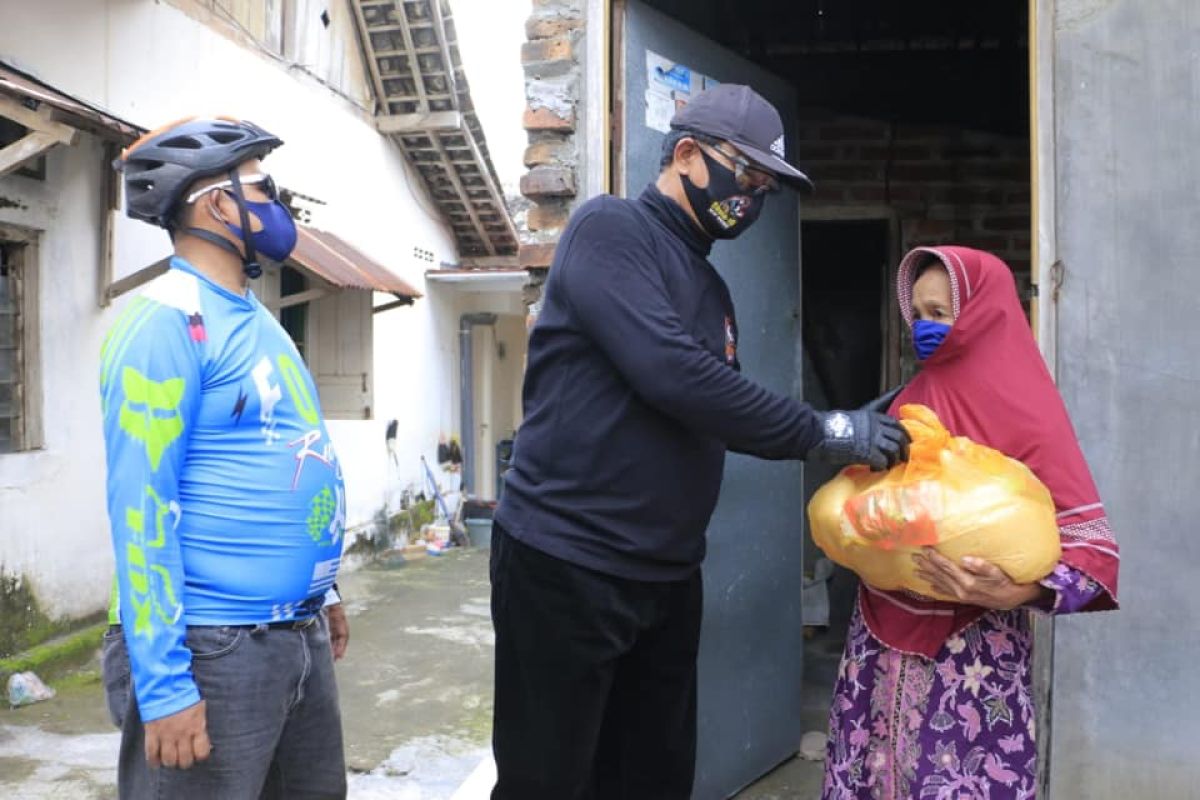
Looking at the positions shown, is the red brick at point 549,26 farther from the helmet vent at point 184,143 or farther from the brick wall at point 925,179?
the brick wall at point 925,179

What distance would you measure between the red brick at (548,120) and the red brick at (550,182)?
0.40 feet

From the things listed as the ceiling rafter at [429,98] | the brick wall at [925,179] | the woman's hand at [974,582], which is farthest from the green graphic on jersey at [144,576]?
the ceiling rafter at [429,98]

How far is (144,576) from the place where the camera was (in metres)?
1.77

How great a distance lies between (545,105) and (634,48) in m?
0.31

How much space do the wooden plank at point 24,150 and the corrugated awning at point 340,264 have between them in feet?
8.05

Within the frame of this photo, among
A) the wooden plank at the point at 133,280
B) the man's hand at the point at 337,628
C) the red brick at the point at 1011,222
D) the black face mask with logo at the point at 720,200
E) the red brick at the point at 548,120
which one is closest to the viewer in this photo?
the black face mask with logo at the point at 720,200

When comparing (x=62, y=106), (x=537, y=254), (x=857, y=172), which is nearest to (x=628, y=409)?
(x=537, y=254)

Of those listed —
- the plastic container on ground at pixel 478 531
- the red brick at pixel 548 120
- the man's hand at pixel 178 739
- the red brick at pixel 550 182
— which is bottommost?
the plastic container on ground at pixel 478 531

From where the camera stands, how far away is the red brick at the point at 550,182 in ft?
9.88

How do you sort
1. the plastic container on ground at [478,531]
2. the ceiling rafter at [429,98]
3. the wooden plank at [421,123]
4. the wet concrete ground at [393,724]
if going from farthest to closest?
1. the plastic container on ground at [478,531]
2. the wooden plank at [421,123]
3. the ceiling rafter at [429,98]
4. the wet concrete ground at [393,724]

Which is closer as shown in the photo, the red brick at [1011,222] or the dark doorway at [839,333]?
the red brick at [1011,222]

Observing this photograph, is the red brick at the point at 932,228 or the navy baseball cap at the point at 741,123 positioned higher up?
the red brick at the point at 932,228

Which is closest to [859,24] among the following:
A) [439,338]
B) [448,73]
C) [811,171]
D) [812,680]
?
[811,171]

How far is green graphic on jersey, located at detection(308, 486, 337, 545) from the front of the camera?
2.01m
